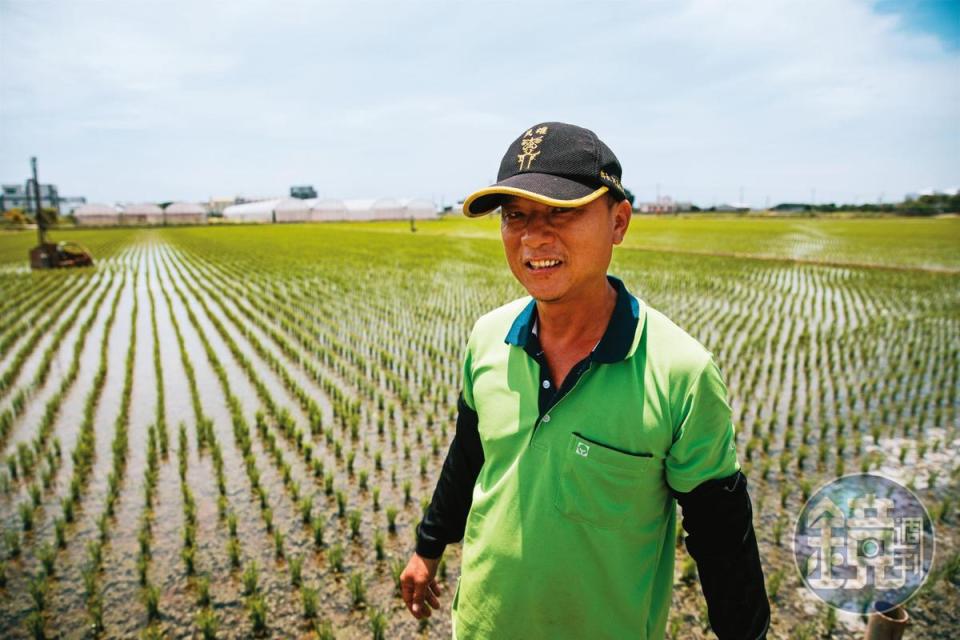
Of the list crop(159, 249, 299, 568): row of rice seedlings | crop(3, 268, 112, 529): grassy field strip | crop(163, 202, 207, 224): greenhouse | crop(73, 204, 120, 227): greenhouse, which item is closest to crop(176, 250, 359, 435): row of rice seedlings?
crop(159, 249, 299, 568): row of rice seedlings

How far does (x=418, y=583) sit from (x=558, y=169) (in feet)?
4.17

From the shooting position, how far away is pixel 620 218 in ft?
4.37

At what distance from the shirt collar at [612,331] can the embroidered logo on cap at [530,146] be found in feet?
1.29

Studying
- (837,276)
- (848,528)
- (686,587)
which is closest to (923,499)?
(848,528)

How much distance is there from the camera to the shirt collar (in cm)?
122

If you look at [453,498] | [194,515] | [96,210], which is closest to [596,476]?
[453,498]

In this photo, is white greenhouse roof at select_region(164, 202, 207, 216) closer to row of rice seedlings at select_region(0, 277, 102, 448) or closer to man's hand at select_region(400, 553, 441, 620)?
row of rice seedlings at select_region(0, 277, 102, 448)

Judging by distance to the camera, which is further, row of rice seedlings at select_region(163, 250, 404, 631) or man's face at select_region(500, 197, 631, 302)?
row of rice seedlings at select_region(163, 250, 404, 631)

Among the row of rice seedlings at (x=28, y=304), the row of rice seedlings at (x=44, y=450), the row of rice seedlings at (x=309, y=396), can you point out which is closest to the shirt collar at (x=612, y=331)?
the row of rice seedlings at (x=309, y=396)

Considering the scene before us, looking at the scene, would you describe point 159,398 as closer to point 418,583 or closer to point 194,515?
A: point 194,515

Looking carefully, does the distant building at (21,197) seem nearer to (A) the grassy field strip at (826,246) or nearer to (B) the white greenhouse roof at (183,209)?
(B) the white greenhouse roof at (183,209)

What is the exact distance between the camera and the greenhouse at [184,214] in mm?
66688

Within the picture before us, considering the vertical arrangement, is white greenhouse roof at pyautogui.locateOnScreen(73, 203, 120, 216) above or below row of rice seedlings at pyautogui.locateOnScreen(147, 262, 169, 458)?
above

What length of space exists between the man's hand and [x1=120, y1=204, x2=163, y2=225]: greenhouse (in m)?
A: 73.6
